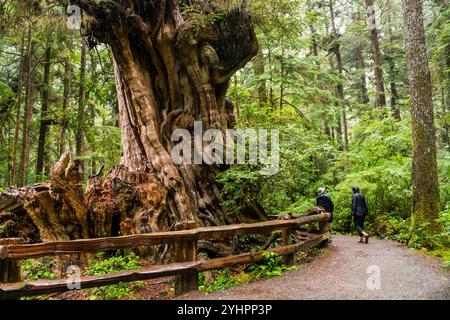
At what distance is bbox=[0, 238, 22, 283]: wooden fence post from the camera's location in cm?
461

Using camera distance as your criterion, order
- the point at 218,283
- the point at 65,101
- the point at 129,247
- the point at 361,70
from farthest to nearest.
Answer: the point at 361,70 < the point at 65,101 < the point at 218,283 < the point at 129,247

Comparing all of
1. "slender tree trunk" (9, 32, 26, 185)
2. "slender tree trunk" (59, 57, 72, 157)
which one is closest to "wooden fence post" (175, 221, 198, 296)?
"slender tree trunk" (59, 57, 72, 157)

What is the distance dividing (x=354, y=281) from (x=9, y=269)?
529 centimetres

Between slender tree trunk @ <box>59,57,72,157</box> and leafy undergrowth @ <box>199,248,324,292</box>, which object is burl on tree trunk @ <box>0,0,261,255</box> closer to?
leafy undergrowth @ <box>199,248,324,292</box>

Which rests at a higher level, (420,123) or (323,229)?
(420,123)

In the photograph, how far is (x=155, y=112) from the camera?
1080cm

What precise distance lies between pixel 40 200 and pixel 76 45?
13302 mm

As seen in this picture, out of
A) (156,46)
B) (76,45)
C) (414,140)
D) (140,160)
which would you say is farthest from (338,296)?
(76,45)

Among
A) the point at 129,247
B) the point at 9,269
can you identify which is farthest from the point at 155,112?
the point at 9,269

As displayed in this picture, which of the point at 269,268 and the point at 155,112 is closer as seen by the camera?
the point at 269,268

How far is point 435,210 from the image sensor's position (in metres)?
8.98

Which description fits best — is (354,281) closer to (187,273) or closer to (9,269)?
(187,273)

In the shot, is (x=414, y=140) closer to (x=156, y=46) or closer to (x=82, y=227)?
(x=156, y=46)

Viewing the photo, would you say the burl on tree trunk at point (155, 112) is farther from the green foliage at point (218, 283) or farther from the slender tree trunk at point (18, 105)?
the slender tree trunk at point (18, 105)
